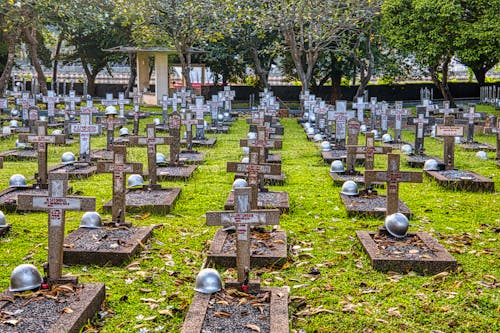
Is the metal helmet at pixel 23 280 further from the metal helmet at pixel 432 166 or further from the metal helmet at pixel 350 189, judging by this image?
the metal helmet at pixel 432 166

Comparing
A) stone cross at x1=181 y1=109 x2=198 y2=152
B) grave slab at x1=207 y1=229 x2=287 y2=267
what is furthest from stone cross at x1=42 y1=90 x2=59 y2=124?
grave slab at x1=207 y1=229 x2=287 y2=267

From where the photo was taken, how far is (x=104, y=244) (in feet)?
23.4

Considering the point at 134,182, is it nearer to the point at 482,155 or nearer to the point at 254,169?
the point at 254,169

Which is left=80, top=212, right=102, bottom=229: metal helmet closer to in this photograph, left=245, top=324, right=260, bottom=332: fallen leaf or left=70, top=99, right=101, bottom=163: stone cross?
left=245, top=324, right=260, bottom=332: fallen leaf

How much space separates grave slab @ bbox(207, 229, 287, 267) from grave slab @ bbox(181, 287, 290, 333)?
1.07 metres

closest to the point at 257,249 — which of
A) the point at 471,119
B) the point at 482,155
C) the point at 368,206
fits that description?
the point at 368,206

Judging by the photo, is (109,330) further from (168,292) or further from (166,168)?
(166,168)

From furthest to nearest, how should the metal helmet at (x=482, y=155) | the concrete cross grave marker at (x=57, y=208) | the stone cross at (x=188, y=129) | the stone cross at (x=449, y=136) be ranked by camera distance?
the stone cross at (x=188, y=129), the metal helmet at (x=482, y=155), the stone cross at (x=449, y=136), the concrete cross grave marker at (x=57, y=208)

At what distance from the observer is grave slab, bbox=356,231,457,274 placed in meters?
6.51

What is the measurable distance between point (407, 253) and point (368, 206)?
2.40m

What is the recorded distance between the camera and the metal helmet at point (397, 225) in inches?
290

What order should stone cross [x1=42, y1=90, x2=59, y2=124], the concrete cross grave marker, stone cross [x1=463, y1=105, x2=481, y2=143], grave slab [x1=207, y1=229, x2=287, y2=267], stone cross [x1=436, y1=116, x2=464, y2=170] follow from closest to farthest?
the concrete cross grave marker
grave slab [x1=207, y1=229, x2=287, y2=267]
stone cross [x1=436, y1=116, x2=464, y2=170]
stone cross [x1=463, y1=105, x2=481, y2=143]
stone cross [x1=42, y1=90, x2=59, y2=124]

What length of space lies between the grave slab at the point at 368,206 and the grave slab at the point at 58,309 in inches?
165

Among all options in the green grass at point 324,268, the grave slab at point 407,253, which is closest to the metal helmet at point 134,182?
the green grass at point 324,268
